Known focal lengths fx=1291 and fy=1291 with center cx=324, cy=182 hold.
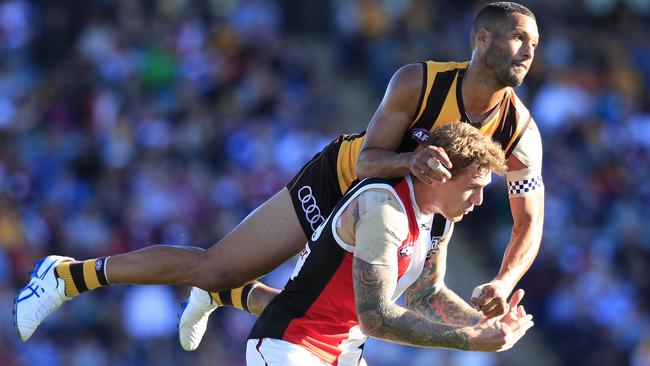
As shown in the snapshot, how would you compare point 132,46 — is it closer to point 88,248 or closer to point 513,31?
point 88,248

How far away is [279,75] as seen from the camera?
15.0m

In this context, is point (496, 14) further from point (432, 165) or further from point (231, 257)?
point (231, 257)

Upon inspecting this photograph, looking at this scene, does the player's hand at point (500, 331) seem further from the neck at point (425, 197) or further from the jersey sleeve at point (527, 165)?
the jersey sleeve at point (527, 165)

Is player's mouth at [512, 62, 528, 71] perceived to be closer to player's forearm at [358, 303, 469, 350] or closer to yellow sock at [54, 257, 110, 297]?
player's forearm at [358, 303, 469, 350]

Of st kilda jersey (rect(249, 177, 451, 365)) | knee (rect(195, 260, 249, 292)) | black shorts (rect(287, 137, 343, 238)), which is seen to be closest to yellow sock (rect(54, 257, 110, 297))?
knee (rect(195, 260, 249, 292))

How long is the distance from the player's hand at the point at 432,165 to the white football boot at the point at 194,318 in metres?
2.05

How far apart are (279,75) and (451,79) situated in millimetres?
8465

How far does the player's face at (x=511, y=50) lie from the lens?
6.54m

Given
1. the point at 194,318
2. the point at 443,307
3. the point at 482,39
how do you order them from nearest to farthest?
the point at 443,307
the point at 482,39
the point at 194,318

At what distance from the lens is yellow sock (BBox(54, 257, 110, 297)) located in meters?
7.04

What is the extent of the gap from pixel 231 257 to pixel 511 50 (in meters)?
1.82

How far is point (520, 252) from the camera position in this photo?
691 cm

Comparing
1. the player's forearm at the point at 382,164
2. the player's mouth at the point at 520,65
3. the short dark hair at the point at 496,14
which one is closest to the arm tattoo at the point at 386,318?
the player's forearm at the point at 382,164

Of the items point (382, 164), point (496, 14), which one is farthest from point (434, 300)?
point (496, 14)
